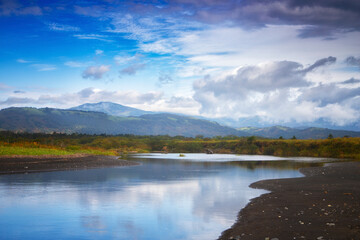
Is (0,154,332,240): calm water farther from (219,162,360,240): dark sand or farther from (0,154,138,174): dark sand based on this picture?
(0,154,138,174): dark sand

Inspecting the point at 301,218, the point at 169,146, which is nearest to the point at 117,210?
the point at 301,218

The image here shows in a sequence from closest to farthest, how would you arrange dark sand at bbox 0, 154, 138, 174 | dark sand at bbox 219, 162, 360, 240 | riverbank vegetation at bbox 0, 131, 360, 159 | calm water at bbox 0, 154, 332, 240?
dark sand at bbox 219, 162, 360, 240, calm water at bbox 0, 154, 332, 240, dark sand at bbox 0, 154, 138, 174, riverbank vegetation at bbox 0, 131, 360, 159

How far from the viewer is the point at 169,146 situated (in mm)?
176500

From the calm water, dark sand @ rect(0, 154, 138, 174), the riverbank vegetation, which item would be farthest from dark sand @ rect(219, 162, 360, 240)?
the riverbank vegetation

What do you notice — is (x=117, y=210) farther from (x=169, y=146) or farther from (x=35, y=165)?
(x=169, y=146)

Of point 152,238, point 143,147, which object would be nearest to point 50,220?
point 152,238

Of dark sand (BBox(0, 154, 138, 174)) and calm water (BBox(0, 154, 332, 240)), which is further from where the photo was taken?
dark sand (BBox(0, 154, 138, 174))

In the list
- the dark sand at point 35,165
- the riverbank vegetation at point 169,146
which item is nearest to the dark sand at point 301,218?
the dark sand at point 35,165

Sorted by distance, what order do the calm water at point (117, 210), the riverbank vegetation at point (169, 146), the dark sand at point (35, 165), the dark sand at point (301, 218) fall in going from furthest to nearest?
the riverbank vegetation at point (169, 146)
the dark sand at point (35, 165)
the calm water at point (117, 210)
the dark sand at point (301, 218)

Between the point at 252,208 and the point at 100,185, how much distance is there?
19.8m

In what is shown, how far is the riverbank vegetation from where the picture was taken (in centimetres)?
7419

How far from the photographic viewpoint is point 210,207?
2544cm

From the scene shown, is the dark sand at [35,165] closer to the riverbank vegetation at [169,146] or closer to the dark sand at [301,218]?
the riverbank vegetation at [169,146]

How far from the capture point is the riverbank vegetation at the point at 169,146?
74.2 metres
